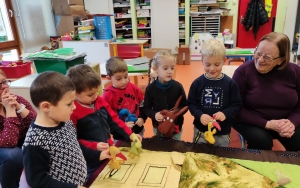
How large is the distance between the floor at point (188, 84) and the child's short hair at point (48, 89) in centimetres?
152

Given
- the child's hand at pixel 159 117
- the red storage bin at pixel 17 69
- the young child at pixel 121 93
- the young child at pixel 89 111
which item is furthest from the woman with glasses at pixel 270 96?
the red storage bin at pixel 17 69

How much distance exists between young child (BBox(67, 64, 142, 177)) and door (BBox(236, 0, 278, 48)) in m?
5.15

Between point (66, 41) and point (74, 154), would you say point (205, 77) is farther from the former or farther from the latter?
point (66, 41)

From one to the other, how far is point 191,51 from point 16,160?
466 cm

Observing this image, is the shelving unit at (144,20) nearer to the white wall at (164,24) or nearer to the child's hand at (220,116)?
the white wall at (164,24)

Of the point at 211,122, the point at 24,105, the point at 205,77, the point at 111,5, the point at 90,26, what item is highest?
the point at 111,5

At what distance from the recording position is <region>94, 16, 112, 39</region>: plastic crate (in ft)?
11.1

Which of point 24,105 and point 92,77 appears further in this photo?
point 24,105

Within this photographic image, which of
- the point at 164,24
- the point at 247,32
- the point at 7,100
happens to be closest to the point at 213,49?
the point at 7,100

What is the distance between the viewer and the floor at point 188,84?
2160 millimetres

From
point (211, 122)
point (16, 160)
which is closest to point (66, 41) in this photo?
point (16, 160)

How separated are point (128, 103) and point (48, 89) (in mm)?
768

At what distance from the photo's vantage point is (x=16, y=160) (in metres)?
1.38

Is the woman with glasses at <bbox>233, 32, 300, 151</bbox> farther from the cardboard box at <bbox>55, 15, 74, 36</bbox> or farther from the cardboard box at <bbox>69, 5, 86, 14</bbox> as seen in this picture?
the cardboard box at <bbox>55, 15, 74, 36</bbox>
